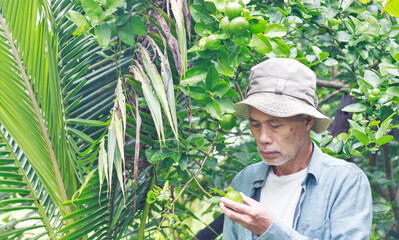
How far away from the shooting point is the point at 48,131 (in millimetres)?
2621

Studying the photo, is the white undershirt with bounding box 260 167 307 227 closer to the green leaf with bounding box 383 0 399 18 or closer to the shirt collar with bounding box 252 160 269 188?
the shirt collar with bounding box 252 160 269 188

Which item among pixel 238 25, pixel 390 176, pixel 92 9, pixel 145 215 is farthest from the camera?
pixel 390 176

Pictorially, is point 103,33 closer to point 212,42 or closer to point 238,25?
point 212,42

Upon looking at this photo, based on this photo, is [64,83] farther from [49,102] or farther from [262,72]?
[262,72]

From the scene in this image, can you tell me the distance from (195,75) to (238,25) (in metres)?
0.31

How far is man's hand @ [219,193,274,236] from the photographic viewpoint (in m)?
1.76

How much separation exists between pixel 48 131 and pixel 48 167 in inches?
7.3

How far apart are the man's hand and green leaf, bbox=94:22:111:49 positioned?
825 mm

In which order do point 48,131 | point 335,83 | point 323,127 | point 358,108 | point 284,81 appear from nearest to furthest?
point 284,81
point 323,127
point 358,108
point 48,131
point 335,83

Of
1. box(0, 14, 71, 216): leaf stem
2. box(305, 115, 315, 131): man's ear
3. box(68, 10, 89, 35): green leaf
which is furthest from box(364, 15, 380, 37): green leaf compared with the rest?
box(0, 14, 71, 216): leaf stem

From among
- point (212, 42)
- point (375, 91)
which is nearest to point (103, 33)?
point (212, 42)

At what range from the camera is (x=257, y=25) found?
80.8 inches

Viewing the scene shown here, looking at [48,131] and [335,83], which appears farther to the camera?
[335,83]

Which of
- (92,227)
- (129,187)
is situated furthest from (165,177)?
(92,227)
